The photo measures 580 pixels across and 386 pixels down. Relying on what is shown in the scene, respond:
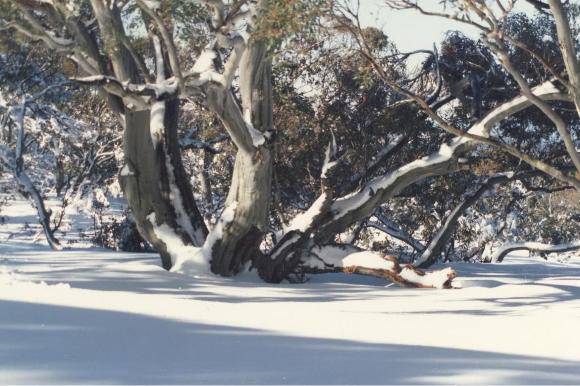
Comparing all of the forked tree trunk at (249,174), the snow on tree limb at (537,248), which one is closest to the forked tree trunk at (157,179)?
the forked tree trunk at (249,174)

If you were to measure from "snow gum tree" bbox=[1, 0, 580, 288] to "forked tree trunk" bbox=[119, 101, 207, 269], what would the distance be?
0.02m

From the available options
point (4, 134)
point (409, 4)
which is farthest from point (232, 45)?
point (4, 134)

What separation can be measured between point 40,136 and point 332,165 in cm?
1105

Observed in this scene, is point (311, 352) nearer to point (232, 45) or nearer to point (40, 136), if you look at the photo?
point (232, 45)

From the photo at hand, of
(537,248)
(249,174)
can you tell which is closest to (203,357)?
(249,174)

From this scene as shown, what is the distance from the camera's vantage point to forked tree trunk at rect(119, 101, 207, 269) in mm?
11805

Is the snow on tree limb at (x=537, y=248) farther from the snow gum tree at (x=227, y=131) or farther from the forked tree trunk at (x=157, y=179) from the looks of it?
the forked tree trunk at (x=157, y=179)

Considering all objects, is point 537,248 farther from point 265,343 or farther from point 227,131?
point 265,343

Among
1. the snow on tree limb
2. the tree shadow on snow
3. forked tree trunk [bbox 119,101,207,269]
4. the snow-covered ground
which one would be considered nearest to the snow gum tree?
forked tree trunk [bbox 119,101,207,269]

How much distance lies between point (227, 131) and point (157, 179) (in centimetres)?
125

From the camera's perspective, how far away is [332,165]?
11.2 metres

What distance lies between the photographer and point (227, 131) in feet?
39.3

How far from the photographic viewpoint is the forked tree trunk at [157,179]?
1180cm

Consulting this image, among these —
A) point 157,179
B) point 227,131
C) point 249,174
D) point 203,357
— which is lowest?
point 203,357
